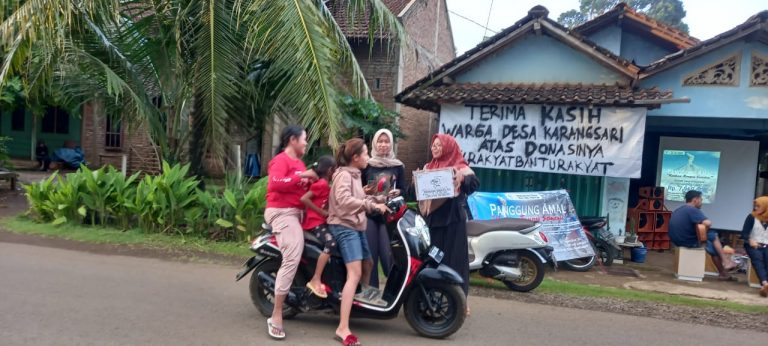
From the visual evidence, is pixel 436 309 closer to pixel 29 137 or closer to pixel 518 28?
pixel 518 28

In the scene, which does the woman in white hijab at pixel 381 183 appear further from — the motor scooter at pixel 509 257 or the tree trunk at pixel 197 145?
the tree trunk at pixel 197 145

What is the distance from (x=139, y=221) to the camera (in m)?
8.51

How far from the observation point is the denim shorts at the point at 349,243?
4.49m

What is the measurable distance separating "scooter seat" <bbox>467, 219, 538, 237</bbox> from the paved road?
1.02 m

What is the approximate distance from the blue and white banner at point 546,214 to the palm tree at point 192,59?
2.42 meters

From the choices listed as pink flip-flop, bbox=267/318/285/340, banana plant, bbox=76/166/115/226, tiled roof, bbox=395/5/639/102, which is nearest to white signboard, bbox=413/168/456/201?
pink flip-flop, bbox=267/318/285/340

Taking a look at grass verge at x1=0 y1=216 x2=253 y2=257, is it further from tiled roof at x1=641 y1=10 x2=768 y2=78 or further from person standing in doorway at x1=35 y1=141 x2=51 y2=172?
person standing in doorway at x1=35 y1=141 x2=51 y2=172

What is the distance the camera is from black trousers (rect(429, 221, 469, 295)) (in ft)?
16.8

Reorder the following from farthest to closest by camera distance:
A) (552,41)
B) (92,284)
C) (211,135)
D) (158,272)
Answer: (552,41) → (211,135) → (158,272) → (92,284)

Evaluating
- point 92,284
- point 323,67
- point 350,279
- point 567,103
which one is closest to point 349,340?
point 350,279

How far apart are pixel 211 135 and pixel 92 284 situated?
9.27ft

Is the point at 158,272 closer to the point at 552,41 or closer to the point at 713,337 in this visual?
the point at 713,337

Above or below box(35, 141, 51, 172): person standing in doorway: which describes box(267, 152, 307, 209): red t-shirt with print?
above

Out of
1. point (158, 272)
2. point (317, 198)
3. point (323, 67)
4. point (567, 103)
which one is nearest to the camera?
point (317, 198)
